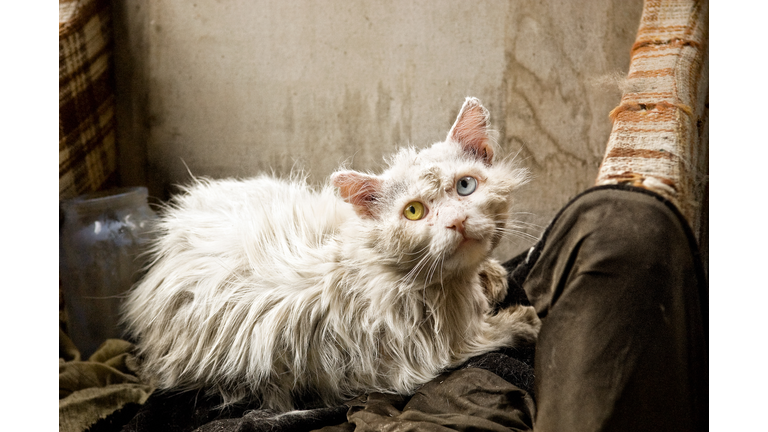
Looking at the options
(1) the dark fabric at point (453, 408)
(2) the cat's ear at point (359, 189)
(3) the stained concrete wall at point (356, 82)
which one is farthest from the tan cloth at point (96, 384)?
(2) the cat's ear at point (359, 189)

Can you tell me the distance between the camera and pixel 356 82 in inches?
46.6

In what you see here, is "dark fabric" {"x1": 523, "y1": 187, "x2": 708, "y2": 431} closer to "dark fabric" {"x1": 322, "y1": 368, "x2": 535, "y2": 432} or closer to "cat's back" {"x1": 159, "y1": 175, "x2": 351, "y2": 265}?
"dark fabric" {"x1": 322, "y1": 368, "x2": 535, "y2": 432}

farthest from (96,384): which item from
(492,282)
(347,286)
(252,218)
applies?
(492,282)

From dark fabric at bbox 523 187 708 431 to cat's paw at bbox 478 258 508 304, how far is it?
36 centimetres

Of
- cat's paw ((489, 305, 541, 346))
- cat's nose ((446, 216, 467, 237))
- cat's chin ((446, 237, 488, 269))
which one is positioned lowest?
cat's paw ((489, 305, 541, 346))

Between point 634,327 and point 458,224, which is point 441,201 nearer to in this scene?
point 458,224

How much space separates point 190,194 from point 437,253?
707mm

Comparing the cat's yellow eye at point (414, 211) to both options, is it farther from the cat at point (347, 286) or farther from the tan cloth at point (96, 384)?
the tan cloth at point (96, 384)

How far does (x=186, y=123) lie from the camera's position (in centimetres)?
127

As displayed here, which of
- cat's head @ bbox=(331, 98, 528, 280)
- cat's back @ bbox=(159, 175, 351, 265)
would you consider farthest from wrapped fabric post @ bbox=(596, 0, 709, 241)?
cat's back @ bbox=(159, 175, 351, 265)

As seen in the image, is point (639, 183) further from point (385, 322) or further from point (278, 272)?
point (278, 272)

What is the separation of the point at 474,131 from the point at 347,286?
13.7 inches

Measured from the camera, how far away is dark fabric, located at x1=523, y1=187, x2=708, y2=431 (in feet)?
2.26
